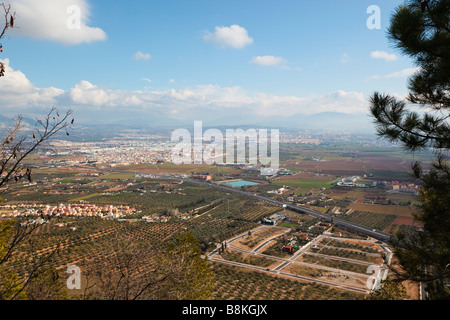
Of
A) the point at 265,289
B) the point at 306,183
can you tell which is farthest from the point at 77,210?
the point at 306,183

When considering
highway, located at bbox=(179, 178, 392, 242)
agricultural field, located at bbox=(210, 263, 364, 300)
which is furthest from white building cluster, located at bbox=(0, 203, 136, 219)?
highway, located at bbox=(179, 178, 392, 242)

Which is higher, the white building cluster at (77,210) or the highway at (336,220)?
the white building cluster at (77,210)

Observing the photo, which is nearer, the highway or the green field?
the highway

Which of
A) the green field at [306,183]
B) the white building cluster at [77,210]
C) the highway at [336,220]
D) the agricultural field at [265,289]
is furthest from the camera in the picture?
the green field at [306,183]

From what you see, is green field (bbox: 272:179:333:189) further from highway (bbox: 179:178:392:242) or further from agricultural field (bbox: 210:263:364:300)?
agricultural field (bbox: 210:263:364:300)

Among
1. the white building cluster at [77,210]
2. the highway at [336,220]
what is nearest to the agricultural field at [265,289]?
the highway at [336,220]

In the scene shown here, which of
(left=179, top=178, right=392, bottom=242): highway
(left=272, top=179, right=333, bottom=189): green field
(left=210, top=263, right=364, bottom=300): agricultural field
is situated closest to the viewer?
(left=210, top=263, right=364, bottom=300): agricultural field

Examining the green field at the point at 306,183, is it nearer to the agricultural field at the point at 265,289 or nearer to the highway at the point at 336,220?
the highway at the point at 336,220

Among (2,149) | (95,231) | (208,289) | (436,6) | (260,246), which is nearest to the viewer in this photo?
(2,149)

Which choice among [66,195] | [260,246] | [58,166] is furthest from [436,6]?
[58,166]
